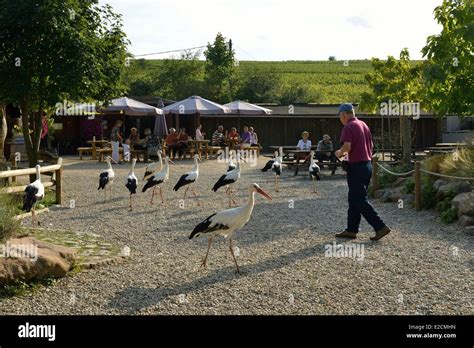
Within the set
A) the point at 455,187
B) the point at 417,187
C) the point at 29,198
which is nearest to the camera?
the point at 29,198

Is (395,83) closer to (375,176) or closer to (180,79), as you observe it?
(375,176)

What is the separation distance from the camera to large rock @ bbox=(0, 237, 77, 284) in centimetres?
762

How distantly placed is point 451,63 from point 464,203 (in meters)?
4.21

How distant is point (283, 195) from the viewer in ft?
56.0

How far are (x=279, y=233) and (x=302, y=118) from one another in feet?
89.7

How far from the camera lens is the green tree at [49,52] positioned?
1563cm

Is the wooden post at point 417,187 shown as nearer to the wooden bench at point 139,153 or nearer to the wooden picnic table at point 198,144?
the wooden bench at point 139,153

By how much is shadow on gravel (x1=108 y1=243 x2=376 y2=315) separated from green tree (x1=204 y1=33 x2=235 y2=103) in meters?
42.8

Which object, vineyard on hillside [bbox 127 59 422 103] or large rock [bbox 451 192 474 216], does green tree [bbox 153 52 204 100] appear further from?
large rock [bbox 451 192 474 216]

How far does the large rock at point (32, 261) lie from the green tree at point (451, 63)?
9.63 m

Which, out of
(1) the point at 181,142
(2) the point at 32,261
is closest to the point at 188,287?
(2) the point at 32,261

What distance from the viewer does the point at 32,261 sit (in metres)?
7.84

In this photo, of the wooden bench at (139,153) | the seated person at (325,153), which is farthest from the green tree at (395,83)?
the wooden bench at (139,153)

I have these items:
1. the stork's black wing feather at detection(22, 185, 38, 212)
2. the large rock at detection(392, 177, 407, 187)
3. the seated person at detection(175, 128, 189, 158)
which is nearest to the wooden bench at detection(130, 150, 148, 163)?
the seated person at detection(175, 128, 189, 158)
